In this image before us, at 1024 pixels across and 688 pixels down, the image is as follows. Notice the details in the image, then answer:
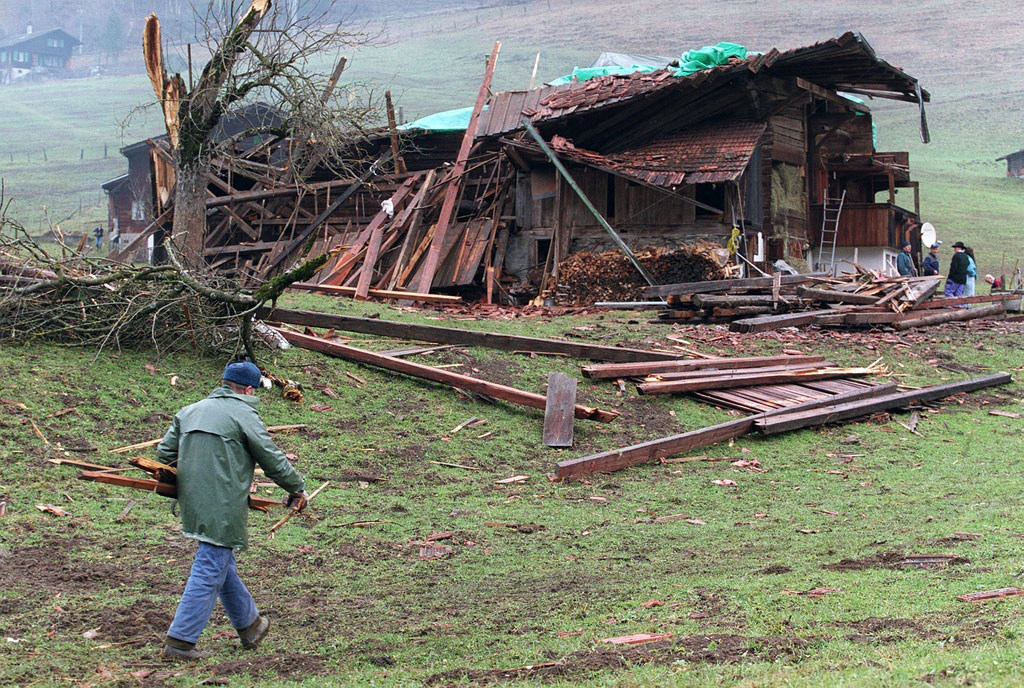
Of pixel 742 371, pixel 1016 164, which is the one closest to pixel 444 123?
pixel 742 371

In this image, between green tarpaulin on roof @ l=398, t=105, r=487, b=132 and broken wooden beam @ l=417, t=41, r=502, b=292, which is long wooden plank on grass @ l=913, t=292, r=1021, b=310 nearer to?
broken wooden beam @ l=417, t=41, r=502, b=292

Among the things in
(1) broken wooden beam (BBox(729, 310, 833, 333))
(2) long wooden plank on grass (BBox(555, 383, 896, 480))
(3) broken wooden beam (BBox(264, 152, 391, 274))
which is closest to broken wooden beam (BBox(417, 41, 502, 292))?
(3) broken wooden beam (BBox(264, 152, 391, 274))

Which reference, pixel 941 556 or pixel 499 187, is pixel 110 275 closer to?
pixel 941 556

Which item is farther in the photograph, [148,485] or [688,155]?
[688,155]

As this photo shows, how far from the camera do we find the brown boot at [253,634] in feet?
19.7

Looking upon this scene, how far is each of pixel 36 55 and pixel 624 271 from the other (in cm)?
14459

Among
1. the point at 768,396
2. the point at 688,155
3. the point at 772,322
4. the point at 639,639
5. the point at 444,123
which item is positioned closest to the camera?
the point at 639,639

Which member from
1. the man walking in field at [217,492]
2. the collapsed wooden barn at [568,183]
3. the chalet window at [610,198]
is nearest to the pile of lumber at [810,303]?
the collapsed wooden barn at [568,183]

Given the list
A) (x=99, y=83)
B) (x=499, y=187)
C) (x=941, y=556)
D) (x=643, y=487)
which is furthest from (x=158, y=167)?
(x=99, y=83)

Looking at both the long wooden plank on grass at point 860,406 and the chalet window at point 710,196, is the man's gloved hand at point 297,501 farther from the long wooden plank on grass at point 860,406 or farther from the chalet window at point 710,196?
the chalet window at point 710,196

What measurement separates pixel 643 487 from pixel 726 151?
13.9 meters

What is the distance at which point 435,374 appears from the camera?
1280cm

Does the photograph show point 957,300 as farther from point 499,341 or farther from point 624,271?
point 499,341

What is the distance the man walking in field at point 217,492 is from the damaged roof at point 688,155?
55.1 ft
